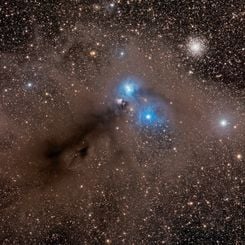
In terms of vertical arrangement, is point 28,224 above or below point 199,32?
below

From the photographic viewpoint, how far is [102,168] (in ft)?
21.8

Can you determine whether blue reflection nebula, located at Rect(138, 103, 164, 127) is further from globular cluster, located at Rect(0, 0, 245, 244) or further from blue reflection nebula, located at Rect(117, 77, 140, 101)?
blue reflection nebula, located at Rect(117, 77, 140, 101)

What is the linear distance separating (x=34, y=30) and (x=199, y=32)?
244 centimetres

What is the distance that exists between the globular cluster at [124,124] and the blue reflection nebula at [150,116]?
16mm

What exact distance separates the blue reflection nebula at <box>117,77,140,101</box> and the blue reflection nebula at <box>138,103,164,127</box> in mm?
239

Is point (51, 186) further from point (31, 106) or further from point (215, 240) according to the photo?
point (215, 240)

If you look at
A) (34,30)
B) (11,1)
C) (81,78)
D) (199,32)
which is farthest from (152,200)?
(11,1)

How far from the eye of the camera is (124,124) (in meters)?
6.69

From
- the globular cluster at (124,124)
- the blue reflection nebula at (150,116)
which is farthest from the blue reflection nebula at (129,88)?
the blue reflection nebula at (150,116)

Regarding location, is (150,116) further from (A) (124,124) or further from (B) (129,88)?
(B) (129,88)

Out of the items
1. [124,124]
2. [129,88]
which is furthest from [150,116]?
[129,88]

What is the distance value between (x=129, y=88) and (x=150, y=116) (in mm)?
536

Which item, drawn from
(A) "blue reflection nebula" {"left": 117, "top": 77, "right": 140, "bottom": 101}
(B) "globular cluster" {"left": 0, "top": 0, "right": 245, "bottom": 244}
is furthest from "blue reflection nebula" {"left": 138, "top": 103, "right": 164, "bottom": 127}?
(A) "blue reflection nebula" {"left": 117, "top": 77, "right": 140, "bottom": 101}

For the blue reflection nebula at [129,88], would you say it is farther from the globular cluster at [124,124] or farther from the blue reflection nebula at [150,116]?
the blue reflection nebula at [150,116]
